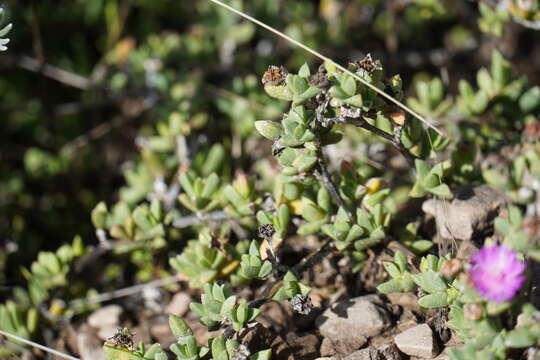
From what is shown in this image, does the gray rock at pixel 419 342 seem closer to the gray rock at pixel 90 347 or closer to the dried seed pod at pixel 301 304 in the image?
the dried seed pod at pixel 301 304

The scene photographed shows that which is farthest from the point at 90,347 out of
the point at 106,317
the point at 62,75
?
the point at 62,75

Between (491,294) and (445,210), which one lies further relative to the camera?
(445,210)

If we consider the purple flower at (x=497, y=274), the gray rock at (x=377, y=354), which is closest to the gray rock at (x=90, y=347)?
the gray rock at (x=377, y=354)

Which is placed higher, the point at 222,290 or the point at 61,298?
the point at 222,290

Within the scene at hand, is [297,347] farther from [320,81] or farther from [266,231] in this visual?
[320,81]

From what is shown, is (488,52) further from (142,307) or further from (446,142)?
(142,307)

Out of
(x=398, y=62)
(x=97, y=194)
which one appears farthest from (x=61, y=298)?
(x=398, y=62)
